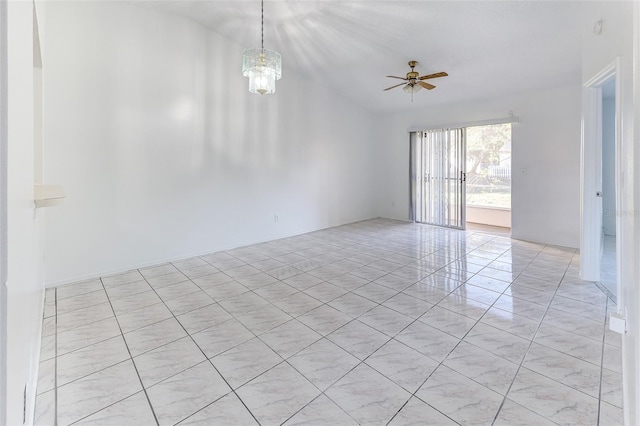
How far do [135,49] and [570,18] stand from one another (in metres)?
4.91

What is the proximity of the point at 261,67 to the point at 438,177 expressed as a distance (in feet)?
15.3

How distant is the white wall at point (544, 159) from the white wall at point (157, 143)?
3603 mm

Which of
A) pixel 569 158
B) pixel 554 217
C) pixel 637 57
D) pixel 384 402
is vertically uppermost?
pixel 569 158

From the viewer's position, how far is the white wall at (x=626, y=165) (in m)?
0.72

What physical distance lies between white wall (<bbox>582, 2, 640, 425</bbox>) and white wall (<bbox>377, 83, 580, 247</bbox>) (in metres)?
1.84

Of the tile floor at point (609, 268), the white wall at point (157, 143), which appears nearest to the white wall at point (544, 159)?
the tile floor at point (609, 268)

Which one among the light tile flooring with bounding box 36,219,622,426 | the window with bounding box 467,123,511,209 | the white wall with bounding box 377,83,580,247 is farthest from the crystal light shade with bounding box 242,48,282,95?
the window with bounding box 467,123,511,209

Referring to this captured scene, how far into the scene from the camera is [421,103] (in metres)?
6.12

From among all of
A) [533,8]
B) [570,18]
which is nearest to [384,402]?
[533,8]

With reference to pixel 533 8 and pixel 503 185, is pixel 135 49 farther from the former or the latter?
pixel 503 185

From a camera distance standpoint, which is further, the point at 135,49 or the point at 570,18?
the point at 135,49

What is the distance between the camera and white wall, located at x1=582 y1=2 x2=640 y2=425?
0.72m

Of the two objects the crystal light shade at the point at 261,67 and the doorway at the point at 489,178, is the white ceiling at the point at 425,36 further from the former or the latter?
the doorway at the point at 489,178

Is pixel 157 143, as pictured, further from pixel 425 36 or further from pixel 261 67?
pixel 425 36
